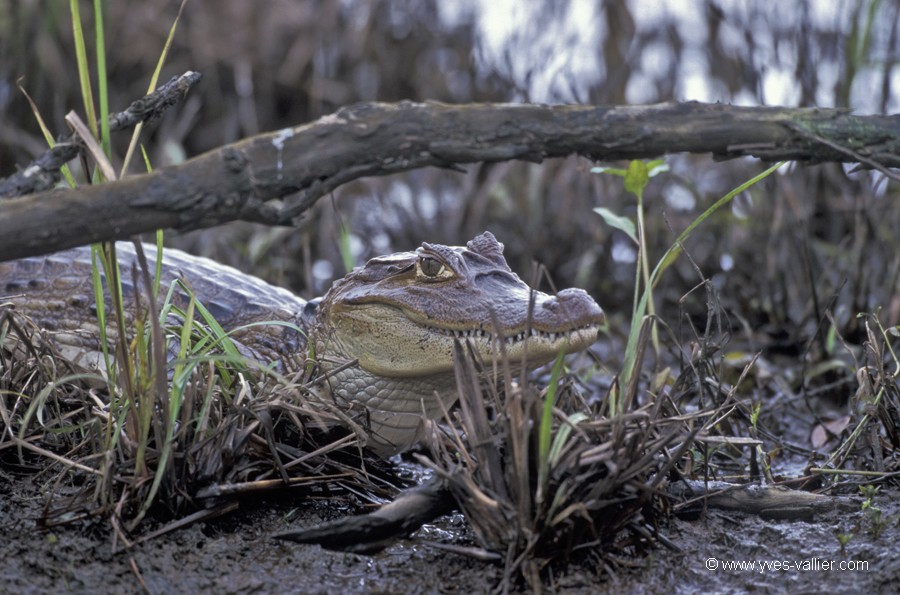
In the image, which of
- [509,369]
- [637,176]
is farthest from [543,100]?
[509,369]

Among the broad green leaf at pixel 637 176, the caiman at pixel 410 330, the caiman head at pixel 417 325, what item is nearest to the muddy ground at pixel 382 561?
the caiman at pixel 410 330

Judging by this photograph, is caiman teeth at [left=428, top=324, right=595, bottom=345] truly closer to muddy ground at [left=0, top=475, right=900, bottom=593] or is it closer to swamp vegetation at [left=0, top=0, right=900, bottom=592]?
swamp vegetation at [left=0, top=0, right=900, bottom=592]

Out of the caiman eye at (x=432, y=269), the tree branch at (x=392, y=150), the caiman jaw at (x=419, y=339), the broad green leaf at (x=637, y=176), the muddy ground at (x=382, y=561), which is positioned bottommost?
the muddy ground at (x=382, y=561)

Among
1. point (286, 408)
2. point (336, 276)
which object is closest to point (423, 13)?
point (336, 276)

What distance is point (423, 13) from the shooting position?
7.39 metres

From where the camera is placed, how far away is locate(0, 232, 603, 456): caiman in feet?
9.05

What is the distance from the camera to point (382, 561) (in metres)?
2.17

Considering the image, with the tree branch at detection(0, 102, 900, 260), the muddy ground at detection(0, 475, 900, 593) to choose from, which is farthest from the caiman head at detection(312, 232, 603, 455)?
the tree branch at detection(0, 102, 900, 260)

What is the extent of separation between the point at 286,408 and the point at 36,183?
80cm

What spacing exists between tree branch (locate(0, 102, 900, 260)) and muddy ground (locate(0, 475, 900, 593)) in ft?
2.29

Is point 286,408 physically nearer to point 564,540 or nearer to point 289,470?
point 289,470

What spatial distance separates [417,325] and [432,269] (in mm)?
193

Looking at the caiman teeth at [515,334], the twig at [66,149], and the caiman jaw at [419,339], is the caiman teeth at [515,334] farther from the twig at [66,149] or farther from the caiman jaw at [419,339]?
the twig at [66,149]

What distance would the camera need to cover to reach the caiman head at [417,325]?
281cm
